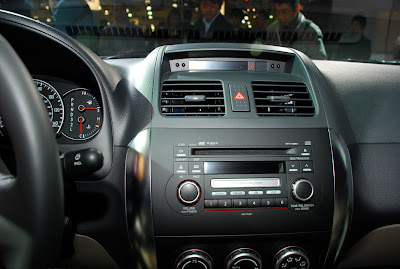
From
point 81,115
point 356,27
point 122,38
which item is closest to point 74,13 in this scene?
point 122,38

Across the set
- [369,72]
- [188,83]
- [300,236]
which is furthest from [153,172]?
[369,72]

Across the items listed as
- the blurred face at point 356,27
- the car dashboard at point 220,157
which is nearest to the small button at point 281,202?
the car dashboard at point 220,157

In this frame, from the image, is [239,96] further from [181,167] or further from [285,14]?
[285,14]

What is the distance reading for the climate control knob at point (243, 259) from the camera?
1.31m

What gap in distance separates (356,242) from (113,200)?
108 cm

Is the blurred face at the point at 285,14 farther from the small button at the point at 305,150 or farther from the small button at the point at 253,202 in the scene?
the small button at the point at 253,202

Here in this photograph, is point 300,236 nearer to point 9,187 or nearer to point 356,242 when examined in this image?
point 356,242

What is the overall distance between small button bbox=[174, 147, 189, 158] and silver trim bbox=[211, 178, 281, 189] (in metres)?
0.14

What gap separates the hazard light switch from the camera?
54.2 inches

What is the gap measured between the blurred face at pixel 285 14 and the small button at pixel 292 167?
135cm

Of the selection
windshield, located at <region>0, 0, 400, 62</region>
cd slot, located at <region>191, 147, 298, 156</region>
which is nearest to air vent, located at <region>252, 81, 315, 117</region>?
cd slot, located at <region>191, 147, 298, 156</region>

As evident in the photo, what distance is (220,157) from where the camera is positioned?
4.22 feet

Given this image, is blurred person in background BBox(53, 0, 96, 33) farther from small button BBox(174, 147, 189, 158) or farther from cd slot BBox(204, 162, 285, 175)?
cd slot BBox(204, 162, 285, 175)

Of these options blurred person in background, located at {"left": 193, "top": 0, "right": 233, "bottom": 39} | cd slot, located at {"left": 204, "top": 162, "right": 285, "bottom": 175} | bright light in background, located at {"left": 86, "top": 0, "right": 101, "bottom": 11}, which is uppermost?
bright light in background, located at {"left": 86, "top": 0, "right": 101, "bottom": 11}
